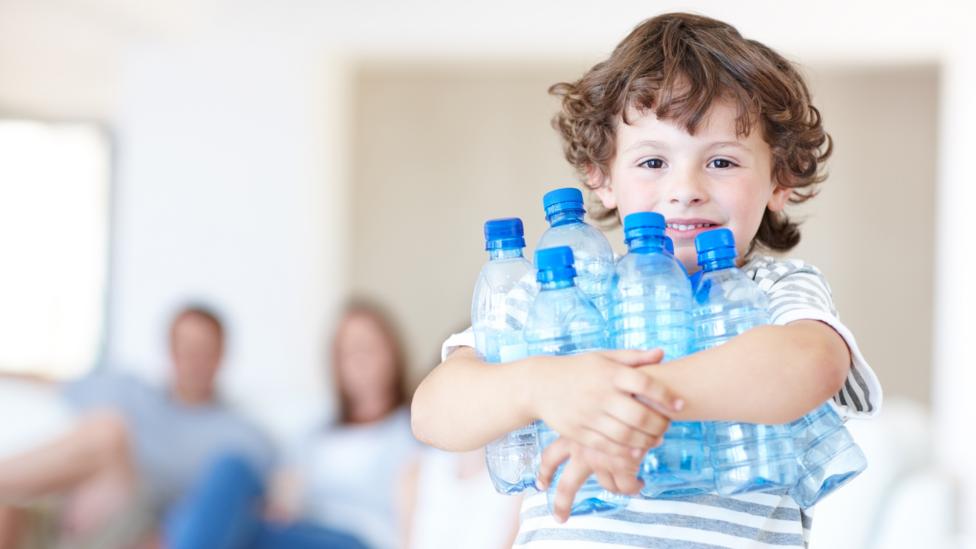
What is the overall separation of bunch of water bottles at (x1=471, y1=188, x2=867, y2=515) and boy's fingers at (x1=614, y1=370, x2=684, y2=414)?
6 cm

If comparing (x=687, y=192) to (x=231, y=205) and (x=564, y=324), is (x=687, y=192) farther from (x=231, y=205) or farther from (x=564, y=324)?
(x=231, y=205)

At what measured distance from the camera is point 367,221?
513 centimetres

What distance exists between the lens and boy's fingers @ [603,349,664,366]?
0.80m

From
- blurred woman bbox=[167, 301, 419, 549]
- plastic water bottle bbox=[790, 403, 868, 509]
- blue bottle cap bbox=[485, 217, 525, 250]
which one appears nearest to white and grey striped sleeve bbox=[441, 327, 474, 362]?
blue bottle cap bbox=[485, 217, 525, 250]

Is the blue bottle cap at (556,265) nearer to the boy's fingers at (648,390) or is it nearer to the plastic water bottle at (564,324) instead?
the plastic water bottle at (564,324)

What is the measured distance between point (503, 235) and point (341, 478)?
2668 mm

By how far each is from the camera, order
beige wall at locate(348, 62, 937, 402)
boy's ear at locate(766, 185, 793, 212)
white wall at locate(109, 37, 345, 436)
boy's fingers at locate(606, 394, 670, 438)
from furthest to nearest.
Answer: beige wall at locate(348, 62, 937, 402), white wall at locate(109, 37, 345, 436), boy's ear at locate(766, 185, 793, 212), boy's fingers at locate(606, 394, 670, 438)

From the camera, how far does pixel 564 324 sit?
0.87 m

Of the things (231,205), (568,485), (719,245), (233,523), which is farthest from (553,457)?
(231,205)

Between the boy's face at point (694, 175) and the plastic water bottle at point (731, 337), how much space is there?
9cm

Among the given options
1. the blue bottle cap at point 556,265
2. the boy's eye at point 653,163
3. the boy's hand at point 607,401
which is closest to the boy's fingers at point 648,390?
the boy's hand at point 607,401

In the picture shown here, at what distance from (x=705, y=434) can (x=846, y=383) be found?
17 cm

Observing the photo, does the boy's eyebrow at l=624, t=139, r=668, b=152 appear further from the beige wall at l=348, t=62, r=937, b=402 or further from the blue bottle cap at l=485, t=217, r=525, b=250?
the beige wall at l=348, t=62, r=937, b=402

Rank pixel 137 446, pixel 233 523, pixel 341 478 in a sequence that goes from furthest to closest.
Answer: pixel 137 446 → pixel 341 478 → pixel 233 523
